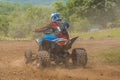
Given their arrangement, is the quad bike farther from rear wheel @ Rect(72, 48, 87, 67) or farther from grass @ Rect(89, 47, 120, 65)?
grass @ Rect(89, 47, 120, 65)

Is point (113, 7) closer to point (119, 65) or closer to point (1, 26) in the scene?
point (119, 65)

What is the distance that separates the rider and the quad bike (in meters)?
0.26

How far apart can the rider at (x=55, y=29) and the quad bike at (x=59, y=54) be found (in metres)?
0.26

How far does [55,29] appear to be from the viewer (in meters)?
11.9

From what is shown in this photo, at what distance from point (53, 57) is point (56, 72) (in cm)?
106

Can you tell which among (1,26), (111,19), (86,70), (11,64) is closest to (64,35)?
(86,70)

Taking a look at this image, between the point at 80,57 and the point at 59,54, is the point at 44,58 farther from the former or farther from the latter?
the point at 80,57

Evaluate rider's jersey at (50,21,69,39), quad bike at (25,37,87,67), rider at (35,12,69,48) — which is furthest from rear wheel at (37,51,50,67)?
rider's jersey at (50,21,69,39)

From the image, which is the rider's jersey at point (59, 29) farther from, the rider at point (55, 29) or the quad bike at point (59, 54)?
the quad bike at point (59, 54)

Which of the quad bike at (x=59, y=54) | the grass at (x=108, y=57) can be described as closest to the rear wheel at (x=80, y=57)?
the quad bike at (x=59, y=54)

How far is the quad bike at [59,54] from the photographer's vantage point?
11188 millimetres

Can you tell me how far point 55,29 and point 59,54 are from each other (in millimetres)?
859

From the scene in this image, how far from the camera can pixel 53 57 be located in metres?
11.8

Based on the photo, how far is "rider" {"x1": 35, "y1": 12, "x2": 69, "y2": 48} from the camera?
11.8 m
